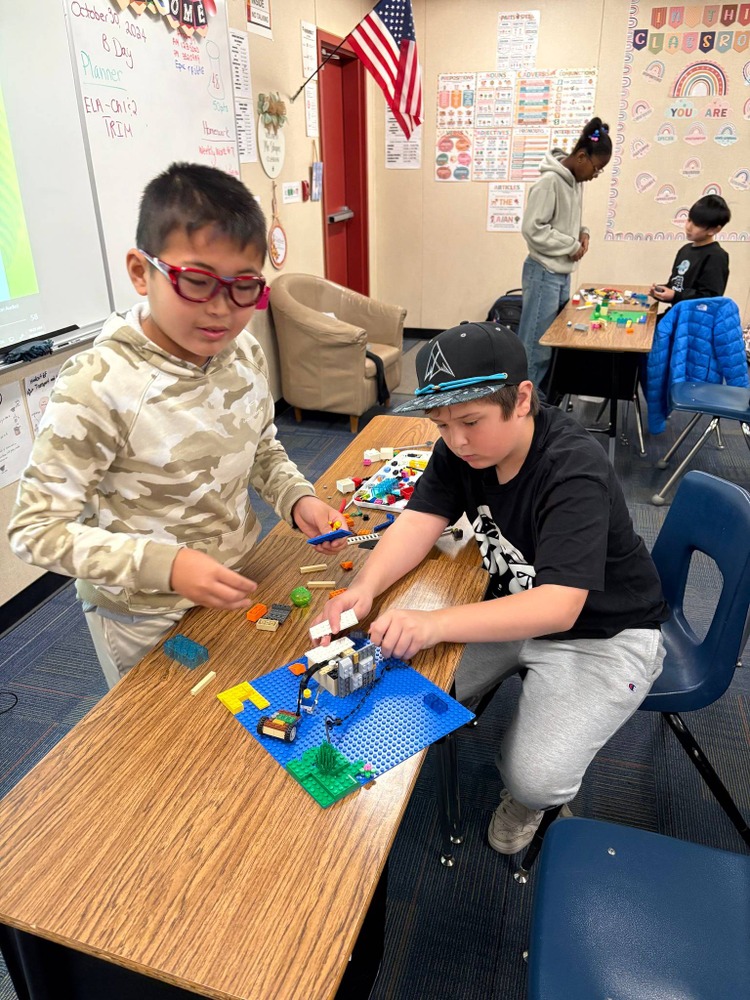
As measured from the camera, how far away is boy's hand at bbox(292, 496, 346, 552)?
133 cm

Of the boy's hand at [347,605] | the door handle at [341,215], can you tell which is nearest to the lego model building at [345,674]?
the boy's hand at [347,605]

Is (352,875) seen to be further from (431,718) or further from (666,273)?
(666,273)

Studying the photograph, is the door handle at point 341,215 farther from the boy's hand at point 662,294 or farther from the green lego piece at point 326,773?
the green lego piece at point 326,773

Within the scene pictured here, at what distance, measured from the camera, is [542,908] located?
3.27 ft

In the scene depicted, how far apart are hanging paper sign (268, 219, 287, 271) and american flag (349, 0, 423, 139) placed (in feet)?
3.34

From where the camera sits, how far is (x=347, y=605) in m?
1.19

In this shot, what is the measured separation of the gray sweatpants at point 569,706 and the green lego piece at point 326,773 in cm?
54

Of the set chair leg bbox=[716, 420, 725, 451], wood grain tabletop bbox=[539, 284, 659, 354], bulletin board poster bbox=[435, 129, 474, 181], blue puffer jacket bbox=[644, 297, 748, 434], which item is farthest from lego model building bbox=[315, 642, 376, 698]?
bulletin board poster bbox=[435, 129, 474, 181]

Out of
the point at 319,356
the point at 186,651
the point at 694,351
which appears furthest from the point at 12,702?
the point at 694,351

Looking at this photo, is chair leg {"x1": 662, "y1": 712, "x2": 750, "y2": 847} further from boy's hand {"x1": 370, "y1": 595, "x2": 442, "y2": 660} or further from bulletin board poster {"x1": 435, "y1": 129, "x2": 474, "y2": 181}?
bulletin board poster {"x1": 435, "y1": 129, "x2": 474, "y2": 181}

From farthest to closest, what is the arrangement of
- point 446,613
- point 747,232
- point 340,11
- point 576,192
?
point 747,232 → point 340,11 → point 576,192 → point 446,613

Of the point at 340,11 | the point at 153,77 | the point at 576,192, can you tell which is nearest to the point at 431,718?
the point at 153,77

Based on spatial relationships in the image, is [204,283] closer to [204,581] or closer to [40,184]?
[204,581]

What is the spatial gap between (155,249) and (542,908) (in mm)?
1125
